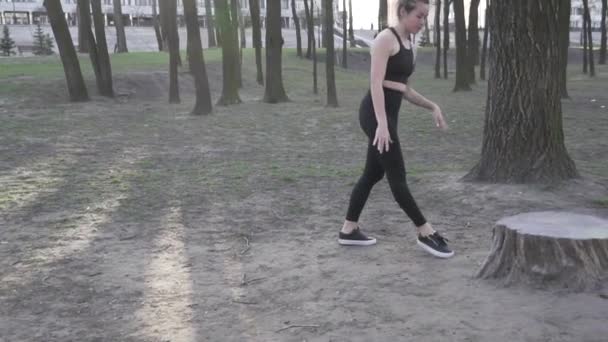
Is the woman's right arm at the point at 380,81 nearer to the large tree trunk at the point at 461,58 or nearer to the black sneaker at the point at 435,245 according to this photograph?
the black sneaker at the point at 435,245

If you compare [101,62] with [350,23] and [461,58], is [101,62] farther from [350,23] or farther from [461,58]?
[350,23]

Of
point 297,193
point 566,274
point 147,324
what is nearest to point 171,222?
point 297,193

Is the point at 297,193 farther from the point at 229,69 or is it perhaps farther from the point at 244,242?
the point at 229,69

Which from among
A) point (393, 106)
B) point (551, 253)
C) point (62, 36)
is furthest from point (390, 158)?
point (62, 36)

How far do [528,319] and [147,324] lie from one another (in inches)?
83.0

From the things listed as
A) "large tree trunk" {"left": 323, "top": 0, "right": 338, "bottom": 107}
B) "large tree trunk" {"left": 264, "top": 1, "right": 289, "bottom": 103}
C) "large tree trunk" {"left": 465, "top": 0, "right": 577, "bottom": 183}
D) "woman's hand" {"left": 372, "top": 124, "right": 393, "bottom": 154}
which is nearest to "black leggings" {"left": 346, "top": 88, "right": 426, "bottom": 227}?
"woman's hand" {"left": 372, "top": 124, "right": 393, "bottom": 154}

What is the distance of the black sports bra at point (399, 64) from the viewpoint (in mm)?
4512

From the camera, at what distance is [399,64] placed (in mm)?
4539

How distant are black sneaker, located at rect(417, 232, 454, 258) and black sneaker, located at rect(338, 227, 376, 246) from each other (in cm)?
44

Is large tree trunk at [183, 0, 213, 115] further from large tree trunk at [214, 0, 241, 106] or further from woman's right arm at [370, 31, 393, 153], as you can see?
woman's right arm at [370, 31, 393, 153]

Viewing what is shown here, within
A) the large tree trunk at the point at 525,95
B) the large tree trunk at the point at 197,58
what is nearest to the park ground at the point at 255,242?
the large tree trunk at the point at 525,95

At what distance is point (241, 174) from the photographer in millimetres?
8742

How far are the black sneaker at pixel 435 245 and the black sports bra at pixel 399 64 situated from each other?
1.18m

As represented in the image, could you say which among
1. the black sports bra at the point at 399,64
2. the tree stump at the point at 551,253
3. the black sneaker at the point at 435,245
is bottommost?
the black sneaker at the point at 435,245
